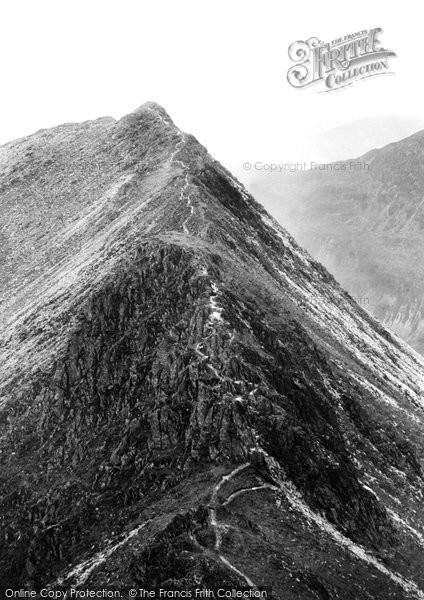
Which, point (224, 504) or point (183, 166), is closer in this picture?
point (224, 504)

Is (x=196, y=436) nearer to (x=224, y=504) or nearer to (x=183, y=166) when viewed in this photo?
(x=224, y=504)

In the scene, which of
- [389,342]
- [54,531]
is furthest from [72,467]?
[389,342]

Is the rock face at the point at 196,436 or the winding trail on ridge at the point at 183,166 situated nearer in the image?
the rock face at the point at 196,436

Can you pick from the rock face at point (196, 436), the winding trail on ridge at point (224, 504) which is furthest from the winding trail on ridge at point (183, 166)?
the winding trail on ridge at point (224, 504)

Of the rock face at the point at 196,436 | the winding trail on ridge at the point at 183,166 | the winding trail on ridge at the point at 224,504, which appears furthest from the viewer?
the winding trail on ridge at the point at 183,166

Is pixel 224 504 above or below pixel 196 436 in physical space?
below

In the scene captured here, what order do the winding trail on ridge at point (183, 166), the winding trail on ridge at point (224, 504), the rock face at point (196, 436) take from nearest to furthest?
1. the winding trail on ridge at point (224, 504)
2. the rock face at point (196, 436)
3. the winding trail on ridge at point (183, 166)

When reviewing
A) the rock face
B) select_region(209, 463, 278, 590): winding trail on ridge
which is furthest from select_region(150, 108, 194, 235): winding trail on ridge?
select_region(209, 463, 278, 590): winding trail on ridge

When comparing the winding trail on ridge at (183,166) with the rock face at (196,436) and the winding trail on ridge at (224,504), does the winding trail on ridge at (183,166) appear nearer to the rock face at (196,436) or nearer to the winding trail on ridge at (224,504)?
the rock face at (196,436)

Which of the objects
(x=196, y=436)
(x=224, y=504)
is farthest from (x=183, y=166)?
(x=224, y=504)

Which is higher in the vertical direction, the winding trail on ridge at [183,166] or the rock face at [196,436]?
the winding trail on ridge at [183,166]
